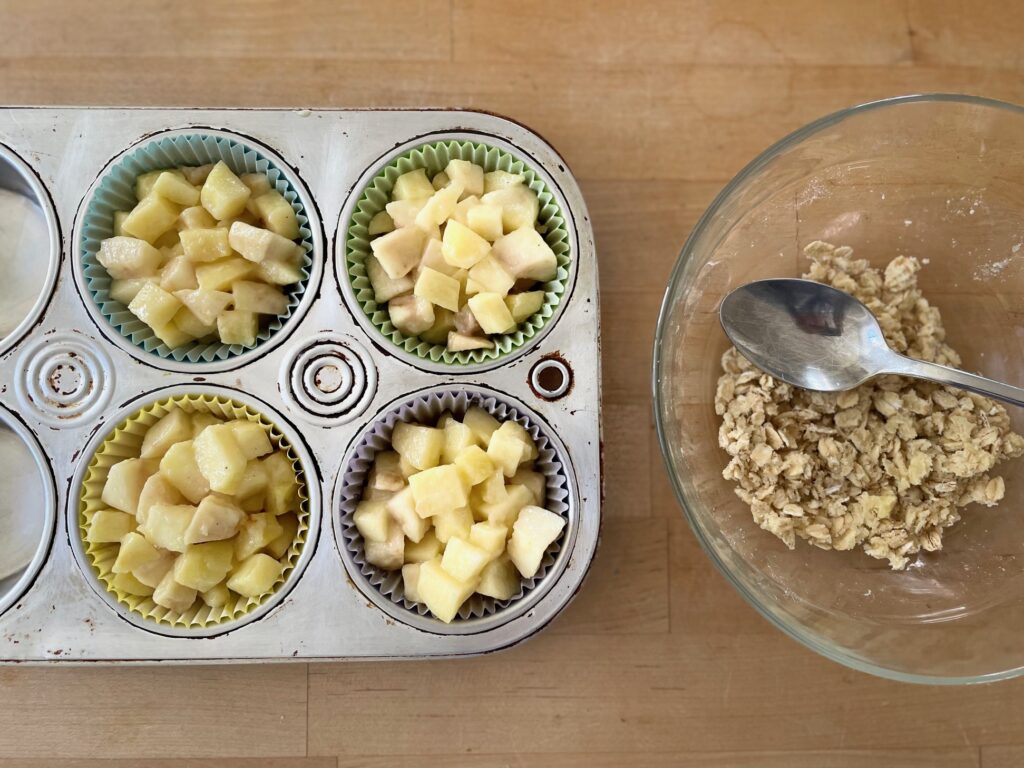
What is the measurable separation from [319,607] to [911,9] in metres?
1.51

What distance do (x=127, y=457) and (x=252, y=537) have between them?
0.28 m

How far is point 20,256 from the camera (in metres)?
1.35

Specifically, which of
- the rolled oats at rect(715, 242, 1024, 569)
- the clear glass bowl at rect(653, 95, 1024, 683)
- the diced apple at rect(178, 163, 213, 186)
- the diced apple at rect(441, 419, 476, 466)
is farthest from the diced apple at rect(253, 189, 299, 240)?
the rolled oats at rect(715, 242, 1024, 569)

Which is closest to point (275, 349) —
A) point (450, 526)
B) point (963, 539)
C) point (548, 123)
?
point (450, 526)

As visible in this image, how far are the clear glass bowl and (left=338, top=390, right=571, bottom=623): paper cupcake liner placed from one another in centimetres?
20

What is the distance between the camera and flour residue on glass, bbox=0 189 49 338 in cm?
133

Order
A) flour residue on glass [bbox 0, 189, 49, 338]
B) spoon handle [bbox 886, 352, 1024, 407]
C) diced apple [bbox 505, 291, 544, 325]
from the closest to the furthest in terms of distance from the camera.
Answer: spoon handle [bbox 886, 352, 1024, 407] → diced apple [bbox 505, 291, 544, 325] → flour residue on glass [bbox 0, 189, 49, 338]

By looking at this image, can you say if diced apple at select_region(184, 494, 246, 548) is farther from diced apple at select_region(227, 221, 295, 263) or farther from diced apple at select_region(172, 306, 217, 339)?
diced apple at select_region(227, 221, 295, 263)

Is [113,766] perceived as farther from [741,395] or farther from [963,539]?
[963,539]

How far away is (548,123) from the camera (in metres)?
1.38

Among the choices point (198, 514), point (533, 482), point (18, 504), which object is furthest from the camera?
point (18, 504)

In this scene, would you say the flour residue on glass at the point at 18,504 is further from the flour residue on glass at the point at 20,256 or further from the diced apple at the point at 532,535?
the diced apple at the point at 532,535

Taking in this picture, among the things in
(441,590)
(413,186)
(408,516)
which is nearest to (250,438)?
(408,516)

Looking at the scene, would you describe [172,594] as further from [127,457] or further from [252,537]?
[127,457]
